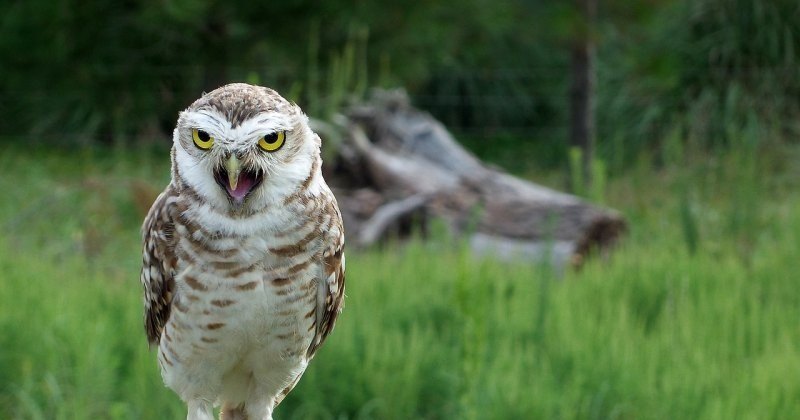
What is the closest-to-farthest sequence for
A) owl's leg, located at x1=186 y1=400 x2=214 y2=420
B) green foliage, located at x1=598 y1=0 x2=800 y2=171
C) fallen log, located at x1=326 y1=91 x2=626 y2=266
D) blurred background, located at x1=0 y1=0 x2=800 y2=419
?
owl's leg, located at x1=186 y1=400 x2=214 y2=420 < blurred background, located at x1=0 y1=0 x2=800 y2=419 < fallen log, located at x1=326 y1=91 x2=626 y2=266 < green foliage, located at x1=598 y1=0 x2=800 y2=171

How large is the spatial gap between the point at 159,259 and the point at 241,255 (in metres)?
0.21

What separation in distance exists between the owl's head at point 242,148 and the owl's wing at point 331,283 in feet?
0.54

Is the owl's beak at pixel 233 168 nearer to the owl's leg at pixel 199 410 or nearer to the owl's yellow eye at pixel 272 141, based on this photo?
the owl's yellow eye at pixel 272 141

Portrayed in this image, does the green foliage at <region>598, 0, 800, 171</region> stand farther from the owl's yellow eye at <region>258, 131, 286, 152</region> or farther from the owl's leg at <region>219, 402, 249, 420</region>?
the owl's yellow eye at <region>258, 131, 286, 152</region>

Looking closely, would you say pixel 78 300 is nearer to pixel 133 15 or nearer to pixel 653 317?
pixel 653 317

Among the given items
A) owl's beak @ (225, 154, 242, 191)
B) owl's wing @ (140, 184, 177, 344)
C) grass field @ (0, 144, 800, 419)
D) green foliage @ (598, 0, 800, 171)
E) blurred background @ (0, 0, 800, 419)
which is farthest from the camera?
green foliage @ (598, 0, 800, 171)

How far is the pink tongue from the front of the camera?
1.48m

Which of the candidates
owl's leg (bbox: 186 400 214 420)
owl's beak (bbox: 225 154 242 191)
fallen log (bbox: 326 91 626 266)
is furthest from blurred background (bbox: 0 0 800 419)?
owl's beak (bbox: 225 154 242 191)

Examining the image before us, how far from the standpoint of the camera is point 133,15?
21.2 ft

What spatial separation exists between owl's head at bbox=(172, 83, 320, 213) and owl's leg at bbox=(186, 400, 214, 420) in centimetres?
46

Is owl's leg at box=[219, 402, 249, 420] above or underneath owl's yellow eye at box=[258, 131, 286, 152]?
underneath

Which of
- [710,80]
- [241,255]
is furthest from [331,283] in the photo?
[710,80]

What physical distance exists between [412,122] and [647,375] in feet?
10.6

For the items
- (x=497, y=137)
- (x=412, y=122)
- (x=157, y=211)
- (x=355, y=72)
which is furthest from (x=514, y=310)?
(x=497, y=137)
